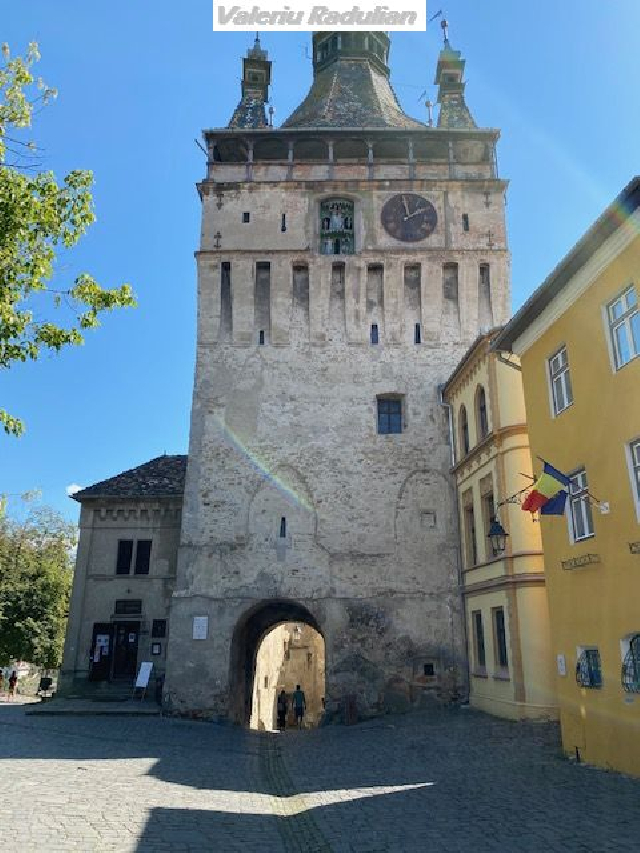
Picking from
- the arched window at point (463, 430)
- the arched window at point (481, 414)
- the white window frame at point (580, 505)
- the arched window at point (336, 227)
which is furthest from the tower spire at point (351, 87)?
the white window frame at point (580, 505)

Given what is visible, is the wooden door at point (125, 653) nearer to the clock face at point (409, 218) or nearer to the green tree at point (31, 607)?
the green tree at point (31, 607)

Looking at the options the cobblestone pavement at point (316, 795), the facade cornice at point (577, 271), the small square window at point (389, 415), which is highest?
the small square window at point (389, 415)

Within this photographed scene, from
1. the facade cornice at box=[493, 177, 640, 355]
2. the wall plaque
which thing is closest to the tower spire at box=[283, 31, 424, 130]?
the facade cornice at box=[493, 177, 640, 355]

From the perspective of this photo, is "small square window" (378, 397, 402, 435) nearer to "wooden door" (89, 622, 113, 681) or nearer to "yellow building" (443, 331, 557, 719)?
"yellow building" (443, 331, 557, 719)

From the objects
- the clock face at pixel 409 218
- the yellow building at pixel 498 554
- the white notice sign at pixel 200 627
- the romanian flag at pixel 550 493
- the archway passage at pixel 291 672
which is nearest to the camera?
the romanian flag at pixel 550 493

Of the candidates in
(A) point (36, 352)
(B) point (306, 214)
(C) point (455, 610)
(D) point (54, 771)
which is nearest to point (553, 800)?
(D) point (54, 771)

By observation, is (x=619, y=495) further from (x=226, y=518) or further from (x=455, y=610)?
(x=226, y=518)

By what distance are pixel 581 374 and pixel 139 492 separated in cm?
1903

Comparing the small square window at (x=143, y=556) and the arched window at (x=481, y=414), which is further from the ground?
the arched window at (x=481, y=414)

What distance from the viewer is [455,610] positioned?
22.2 metres

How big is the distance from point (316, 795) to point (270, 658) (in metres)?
24.8

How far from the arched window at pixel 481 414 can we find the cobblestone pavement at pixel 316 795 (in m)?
8.20

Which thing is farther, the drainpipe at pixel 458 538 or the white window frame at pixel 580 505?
the drainpipe at pixel 458 538

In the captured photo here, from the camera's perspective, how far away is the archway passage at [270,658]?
2323 centimetres
